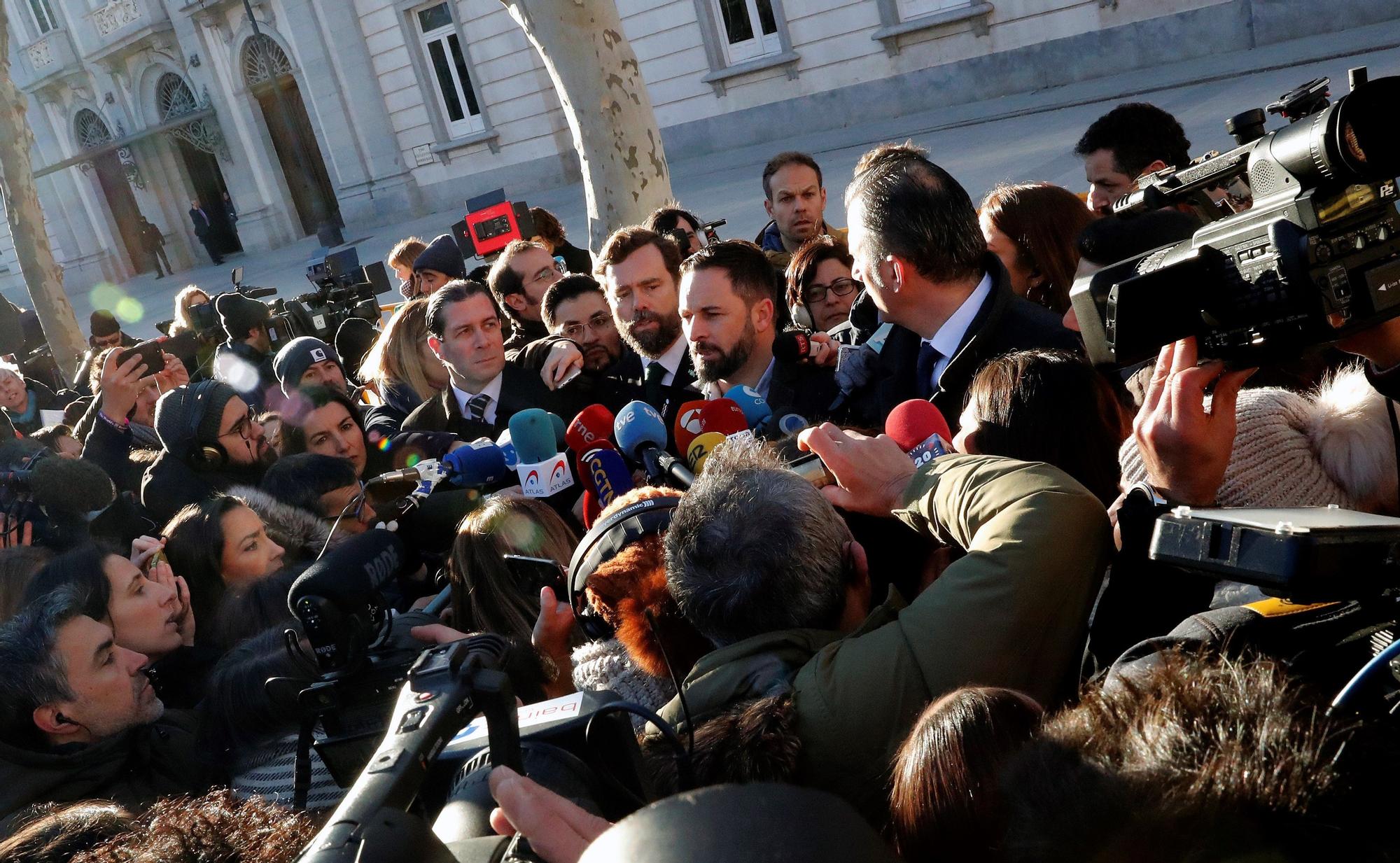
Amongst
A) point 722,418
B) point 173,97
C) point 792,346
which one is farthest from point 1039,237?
point 173,97

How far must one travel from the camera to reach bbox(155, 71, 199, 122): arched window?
82.4 ft

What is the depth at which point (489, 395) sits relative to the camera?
430 centimetres

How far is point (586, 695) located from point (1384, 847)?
3.01ft

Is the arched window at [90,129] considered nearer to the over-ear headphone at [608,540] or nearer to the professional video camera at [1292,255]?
the over-ear headphone at [608,540]

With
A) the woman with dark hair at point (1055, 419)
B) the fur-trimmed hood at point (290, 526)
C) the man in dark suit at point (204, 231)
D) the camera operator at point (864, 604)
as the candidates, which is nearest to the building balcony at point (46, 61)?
the man in dark suit at point (204, 231)

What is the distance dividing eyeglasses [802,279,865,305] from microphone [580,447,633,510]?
5.66 feet

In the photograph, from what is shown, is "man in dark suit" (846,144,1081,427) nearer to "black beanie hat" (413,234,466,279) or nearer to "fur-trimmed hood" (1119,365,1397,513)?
"fur-trimmed hood" (1119,365,1397,513)

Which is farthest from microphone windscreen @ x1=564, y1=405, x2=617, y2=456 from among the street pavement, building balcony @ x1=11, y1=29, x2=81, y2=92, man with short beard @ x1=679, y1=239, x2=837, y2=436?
building balcony @ x1=11, y1=29, x2=81, y2=92

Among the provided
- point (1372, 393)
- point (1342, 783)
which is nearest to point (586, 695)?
point (1342, 783)

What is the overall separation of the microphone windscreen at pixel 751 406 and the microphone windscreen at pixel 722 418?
13cm

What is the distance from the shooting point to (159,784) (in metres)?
2.39

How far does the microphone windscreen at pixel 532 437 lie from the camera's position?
301cm

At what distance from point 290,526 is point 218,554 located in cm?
24

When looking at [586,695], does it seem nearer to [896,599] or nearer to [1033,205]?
[896,599]
